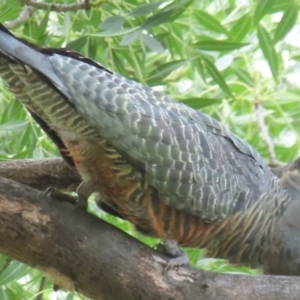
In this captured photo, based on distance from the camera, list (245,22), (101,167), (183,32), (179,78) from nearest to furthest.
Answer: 1. (101,167)
2. (245,22)
3. (183,32)
4. (179,78)

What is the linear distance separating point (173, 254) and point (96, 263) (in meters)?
0.20

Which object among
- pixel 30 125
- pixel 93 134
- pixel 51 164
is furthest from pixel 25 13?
pixel 93 134

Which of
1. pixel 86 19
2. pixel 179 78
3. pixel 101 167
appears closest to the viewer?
pixel 101 167

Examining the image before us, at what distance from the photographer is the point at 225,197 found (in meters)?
1.65

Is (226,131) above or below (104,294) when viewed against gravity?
above

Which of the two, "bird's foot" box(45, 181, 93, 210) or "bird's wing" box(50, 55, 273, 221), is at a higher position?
"bird's wing" box(50, 55, 273, 221)

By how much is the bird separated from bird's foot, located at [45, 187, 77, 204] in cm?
3

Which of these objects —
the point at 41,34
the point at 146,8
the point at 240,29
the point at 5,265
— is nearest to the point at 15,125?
the point at 41,34

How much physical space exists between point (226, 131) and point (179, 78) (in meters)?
0.73

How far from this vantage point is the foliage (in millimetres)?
1849

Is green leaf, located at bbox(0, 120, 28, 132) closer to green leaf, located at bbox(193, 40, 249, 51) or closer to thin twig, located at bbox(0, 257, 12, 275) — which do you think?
thin twig, located at bbox(0, 257, 12, 275)

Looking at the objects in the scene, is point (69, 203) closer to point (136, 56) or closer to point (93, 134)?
point (93, 134)

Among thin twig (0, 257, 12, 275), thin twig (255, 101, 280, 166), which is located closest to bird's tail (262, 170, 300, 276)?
thin twig (255, 101, 280, 166)

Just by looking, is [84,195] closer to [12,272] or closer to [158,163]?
[158,163]
